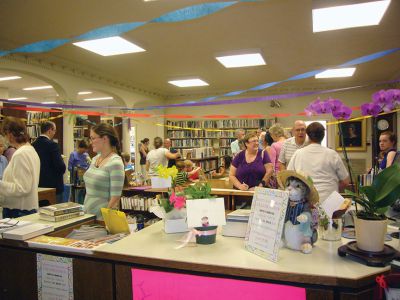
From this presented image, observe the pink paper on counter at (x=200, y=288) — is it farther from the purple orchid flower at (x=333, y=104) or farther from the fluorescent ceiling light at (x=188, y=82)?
the fluorescent ceiling light at (x=188, y=82)

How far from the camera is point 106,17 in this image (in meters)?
4.02

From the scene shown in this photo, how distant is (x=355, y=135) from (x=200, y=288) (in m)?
9.17

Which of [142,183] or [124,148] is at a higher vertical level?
[124,148]

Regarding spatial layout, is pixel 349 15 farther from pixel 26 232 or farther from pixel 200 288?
pixel 26 232

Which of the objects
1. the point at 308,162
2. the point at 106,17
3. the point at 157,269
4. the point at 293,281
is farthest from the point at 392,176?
the point at 106,17

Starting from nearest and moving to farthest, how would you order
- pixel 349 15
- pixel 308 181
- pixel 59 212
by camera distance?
pixel 308 181 → pixel 59 212 → pixel 349 15

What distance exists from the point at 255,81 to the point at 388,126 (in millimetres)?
3853

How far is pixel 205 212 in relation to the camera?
139 centimetres

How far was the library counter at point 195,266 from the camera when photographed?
106 cm

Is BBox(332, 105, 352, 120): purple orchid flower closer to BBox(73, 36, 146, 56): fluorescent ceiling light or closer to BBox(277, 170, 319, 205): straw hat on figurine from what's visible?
BBox(277, 170, 319, 205): straw hat on figurine

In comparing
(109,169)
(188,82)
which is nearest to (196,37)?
(109,169)

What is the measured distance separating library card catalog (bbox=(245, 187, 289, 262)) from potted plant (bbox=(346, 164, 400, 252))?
0.30 metres

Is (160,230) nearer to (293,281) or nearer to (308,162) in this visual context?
(293,281)

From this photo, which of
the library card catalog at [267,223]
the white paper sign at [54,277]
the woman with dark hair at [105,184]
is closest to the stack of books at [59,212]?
the woman with dark hair at [105,184]
